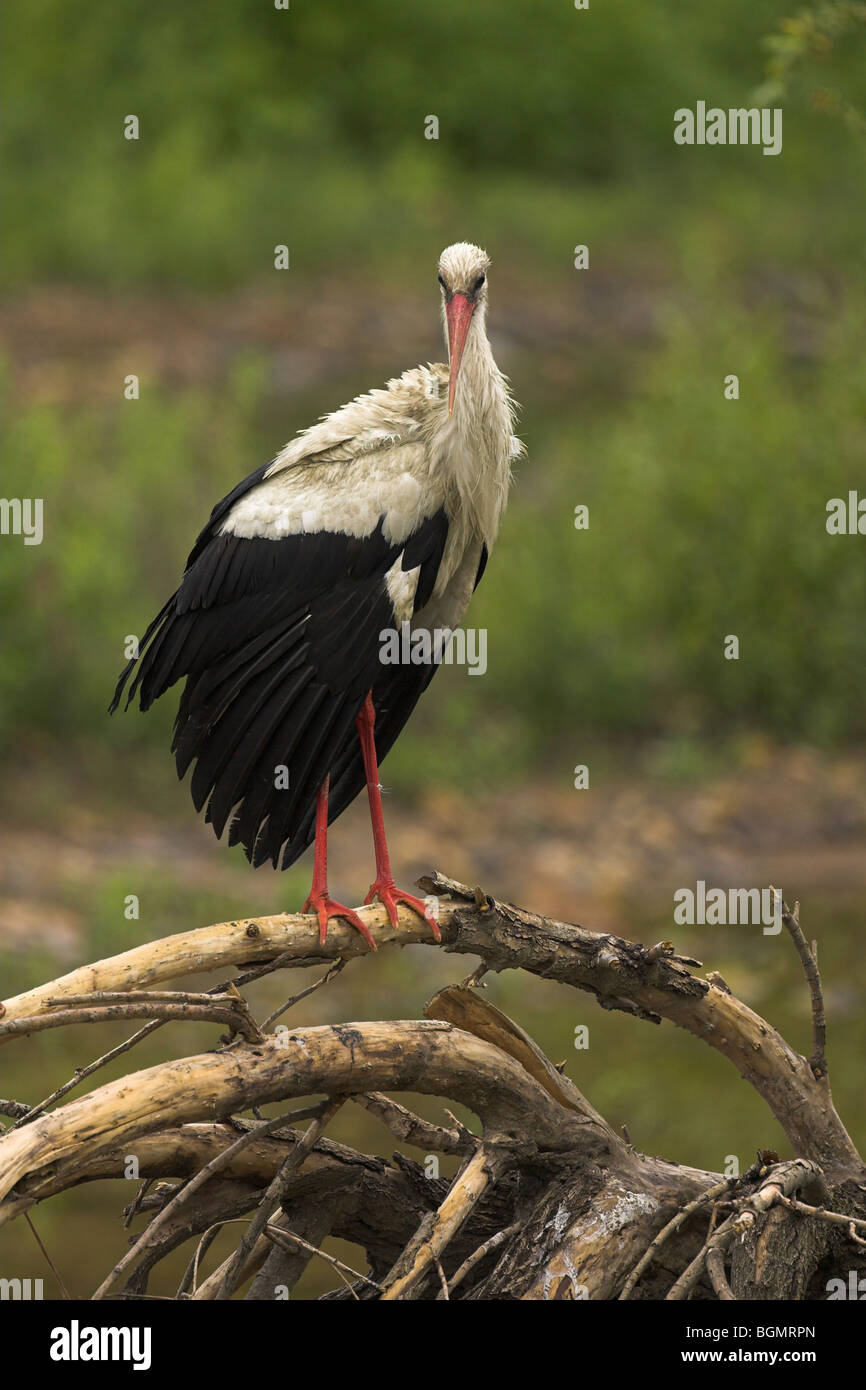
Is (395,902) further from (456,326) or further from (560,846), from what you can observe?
(560,846)

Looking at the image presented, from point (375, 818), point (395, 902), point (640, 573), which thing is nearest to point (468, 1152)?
point (395, 902)

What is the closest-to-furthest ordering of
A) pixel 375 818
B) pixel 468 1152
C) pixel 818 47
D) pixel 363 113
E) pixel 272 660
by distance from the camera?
pixel 468 1152 < pixel 272 660 < pixel 375 818 < pixel 818 47 < pixel 363 113

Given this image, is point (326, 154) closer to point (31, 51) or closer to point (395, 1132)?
point (31, 51)

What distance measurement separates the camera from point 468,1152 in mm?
4332

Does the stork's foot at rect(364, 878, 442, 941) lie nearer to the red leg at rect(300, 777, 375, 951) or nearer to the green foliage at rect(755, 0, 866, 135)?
the red leg at rect(300, 777, 375, 951)

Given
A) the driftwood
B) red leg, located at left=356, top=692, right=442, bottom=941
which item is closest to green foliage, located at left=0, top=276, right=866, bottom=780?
red leg, located at left=356, top=692, right=442, bottom=941

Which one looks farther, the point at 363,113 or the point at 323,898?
the point at 363,113

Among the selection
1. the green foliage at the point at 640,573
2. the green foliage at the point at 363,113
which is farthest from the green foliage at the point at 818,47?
the green foliage at the point at 363,113

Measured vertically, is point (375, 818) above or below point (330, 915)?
above

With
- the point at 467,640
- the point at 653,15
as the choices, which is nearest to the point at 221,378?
the point at 467,640

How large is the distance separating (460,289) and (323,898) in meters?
1.73

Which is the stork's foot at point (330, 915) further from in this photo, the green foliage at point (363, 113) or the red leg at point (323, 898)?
the green foliage at point (363, 113)

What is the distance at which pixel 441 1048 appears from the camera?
13.6 ft

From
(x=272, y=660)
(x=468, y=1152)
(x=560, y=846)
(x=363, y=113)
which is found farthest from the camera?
(x=363, y=113)
